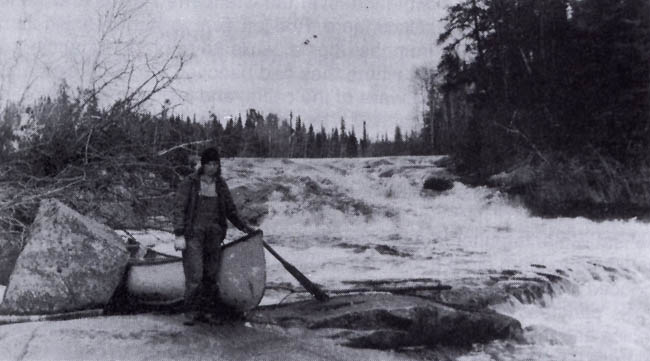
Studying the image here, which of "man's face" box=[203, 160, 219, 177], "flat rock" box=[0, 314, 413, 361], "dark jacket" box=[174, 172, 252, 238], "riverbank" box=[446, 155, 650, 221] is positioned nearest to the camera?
"flat rock" box=[0, 314, 413, 361]

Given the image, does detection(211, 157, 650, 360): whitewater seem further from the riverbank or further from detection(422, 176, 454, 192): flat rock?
the riverbank

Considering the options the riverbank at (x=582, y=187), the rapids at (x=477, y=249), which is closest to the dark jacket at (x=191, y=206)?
the rapids at (x=477, y=249)

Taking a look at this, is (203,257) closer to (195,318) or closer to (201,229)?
(201,229)

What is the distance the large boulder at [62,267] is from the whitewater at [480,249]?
2976mm

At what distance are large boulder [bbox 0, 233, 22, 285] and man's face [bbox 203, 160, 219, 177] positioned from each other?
2533mm

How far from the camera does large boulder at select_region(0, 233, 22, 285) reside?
5.77 metres

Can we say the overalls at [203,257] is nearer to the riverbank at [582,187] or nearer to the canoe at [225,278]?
the canoe at [225,278]

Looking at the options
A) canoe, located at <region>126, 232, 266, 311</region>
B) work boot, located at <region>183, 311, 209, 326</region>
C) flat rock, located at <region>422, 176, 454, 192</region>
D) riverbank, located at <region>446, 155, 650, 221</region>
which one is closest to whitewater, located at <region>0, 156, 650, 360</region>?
flat rock, located at <region>422, 176, 454, 192</region>

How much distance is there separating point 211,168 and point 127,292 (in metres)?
1.36

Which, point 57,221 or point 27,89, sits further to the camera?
point 27,89

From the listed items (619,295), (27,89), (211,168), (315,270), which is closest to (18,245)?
(27,89)

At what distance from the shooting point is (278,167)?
26641 millimetres

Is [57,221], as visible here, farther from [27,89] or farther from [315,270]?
[315,270]

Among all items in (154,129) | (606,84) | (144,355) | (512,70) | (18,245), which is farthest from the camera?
(512,70)
